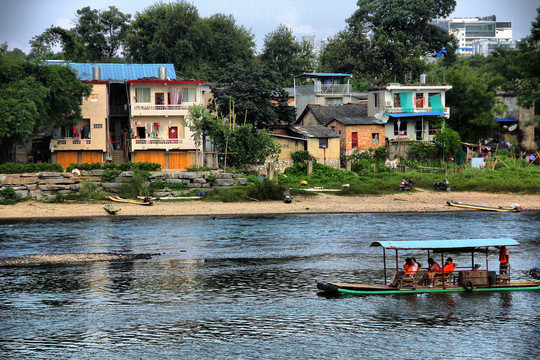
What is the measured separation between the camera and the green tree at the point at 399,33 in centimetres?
9525

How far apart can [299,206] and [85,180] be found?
1847 cm

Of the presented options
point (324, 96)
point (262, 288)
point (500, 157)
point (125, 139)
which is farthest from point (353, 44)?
point (262, 288)

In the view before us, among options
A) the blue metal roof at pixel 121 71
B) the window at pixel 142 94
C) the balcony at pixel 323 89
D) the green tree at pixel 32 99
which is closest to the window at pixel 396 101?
the balcony at pixel 323 89

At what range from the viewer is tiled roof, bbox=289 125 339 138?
6731 cm

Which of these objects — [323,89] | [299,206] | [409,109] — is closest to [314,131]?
[409,109]

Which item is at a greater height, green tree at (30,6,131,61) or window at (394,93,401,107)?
green tree at (30,6,131,61)

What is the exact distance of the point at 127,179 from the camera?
57281 mm

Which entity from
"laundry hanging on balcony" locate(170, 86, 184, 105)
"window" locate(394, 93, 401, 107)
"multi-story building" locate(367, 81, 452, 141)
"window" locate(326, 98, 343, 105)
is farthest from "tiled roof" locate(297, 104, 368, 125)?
"laundry hanging on balcony" locate(170, 86, 184, 105)

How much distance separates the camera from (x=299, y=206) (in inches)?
2165

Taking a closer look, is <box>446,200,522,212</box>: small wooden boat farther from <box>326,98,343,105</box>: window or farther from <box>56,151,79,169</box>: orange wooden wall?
<box>56,151,79,169</box>: orange wooden wall

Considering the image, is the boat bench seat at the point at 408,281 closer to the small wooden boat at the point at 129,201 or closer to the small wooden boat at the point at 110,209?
the small wooden boat at the point at 110,209

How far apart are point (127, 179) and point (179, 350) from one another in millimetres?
35171

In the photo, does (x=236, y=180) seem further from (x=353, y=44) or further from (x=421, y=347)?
(x=353, y=44)

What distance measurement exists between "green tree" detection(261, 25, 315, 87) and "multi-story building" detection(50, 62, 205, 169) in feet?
112
